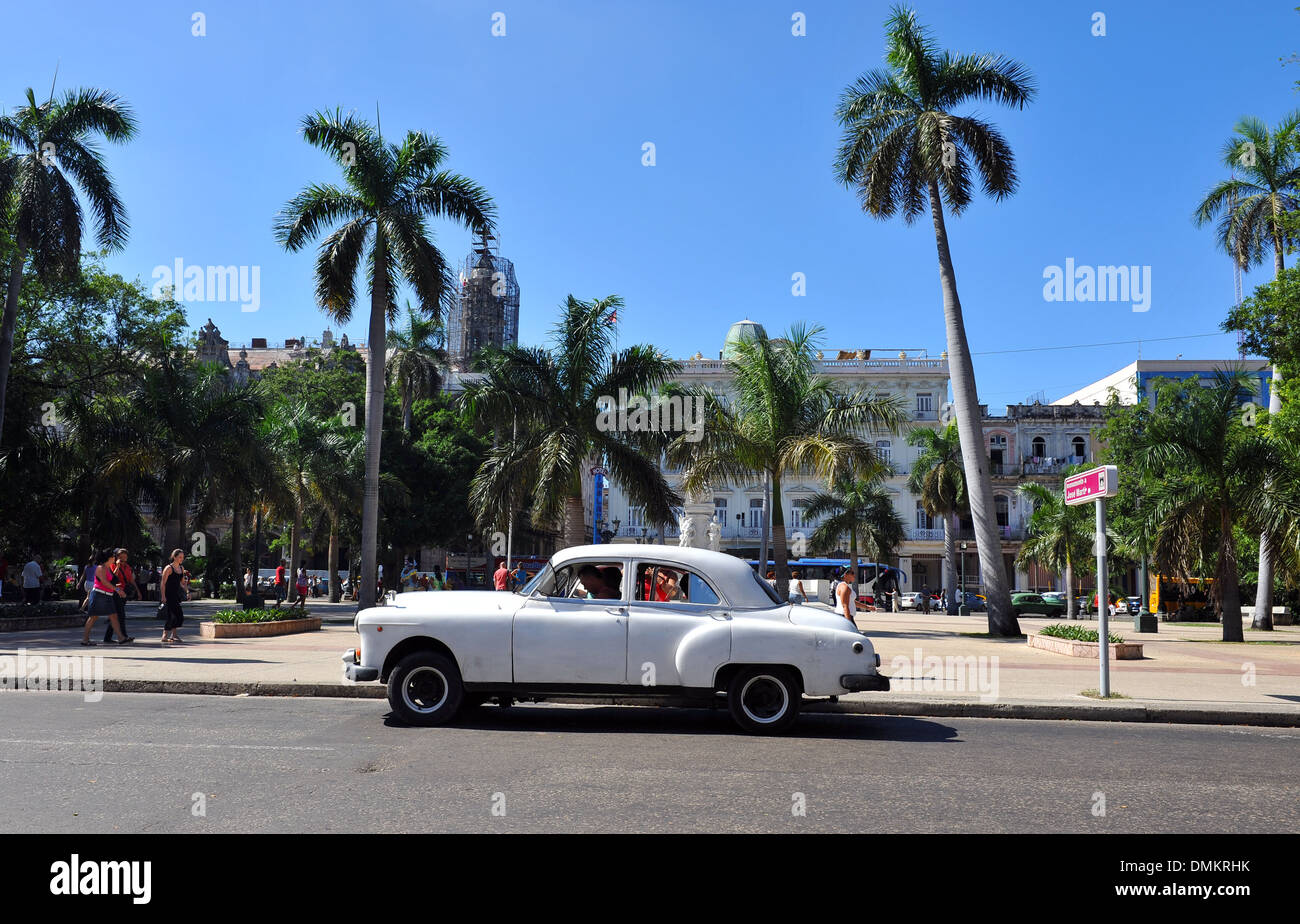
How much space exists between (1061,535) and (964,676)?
3394 cm

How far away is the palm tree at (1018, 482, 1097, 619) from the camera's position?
4259cm

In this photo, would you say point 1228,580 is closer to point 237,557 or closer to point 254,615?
point 254,615

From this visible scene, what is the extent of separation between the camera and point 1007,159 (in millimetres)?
23016

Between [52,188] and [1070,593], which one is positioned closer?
[52,188]

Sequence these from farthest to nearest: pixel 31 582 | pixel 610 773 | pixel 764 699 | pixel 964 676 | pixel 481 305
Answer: pixel 481 305, pixel 31 582, pixel 964 676, pixel 764 699, pixel 610 773

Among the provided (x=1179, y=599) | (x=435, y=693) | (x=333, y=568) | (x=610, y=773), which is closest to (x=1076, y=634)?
(x=435, y=693)

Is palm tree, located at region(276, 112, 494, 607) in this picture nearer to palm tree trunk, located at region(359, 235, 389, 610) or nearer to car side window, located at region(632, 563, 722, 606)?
palm tree trunk, located at region(359, 235, 389, 610)

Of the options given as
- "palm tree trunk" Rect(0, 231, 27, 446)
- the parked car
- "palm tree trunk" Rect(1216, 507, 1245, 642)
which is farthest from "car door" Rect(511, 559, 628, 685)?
the parked car

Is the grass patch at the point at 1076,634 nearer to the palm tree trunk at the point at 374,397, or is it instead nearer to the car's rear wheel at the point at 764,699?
the car's rear wheel at the point at 764,699

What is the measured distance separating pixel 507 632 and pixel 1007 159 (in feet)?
64.0

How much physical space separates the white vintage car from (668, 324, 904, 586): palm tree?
16670 millimetres

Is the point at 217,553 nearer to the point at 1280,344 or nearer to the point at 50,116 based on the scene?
the point at 50,116

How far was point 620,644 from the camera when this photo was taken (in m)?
8.53
